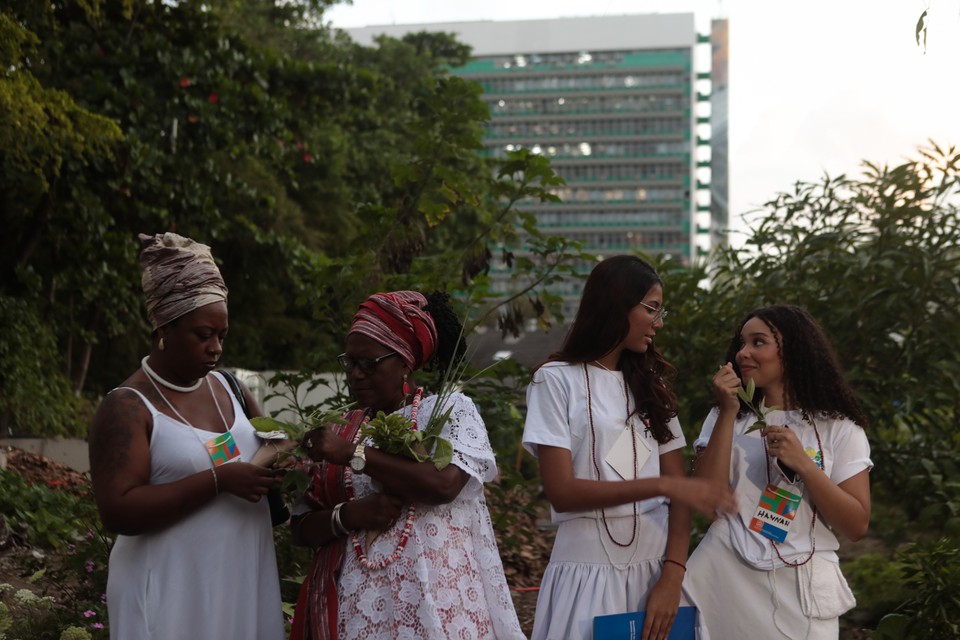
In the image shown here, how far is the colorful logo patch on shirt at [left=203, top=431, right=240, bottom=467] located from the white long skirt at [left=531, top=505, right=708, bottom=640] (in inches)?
37.2

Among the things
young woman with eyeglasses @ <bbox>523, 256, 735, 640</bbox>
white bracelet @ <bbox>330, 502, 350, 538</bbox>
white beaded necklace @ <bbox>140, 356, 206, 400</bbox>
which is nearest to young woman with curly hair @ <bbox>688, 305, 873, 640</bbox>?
young woman with eyeglasses @ <bbox>523, 256, 735, 640</bbox>

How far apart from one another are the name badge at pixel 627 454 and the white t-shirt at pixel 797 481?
0.32 meters

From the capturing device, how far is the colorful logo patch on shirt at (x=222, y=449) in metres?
2.96

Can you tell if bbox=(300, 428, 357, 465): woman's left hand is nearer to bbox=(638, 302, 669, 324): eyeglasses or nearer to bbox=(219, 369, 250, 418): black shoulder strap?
bbox=(219, 369, 250, 418): black shoulder strap

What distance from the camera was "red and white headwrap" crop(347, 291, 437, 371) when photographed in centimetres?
303

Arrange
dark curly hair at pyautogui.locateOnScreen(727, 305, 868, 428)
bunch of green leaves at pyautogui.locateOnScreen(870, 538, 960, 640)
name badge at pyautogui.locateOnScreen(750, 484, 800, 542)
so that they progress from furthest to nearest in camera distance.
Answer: bunch of green leaves at pyautogui.locateOnScreen(870, 538, 960, 640)
dark curly hair at pyautogui.locateOnScreen(727, 305, 868, 428)
name badge at pyautogui.locateOnScreen(750, 484, 800, 542)

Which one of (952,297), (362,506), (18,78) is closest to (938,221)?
(952,297)

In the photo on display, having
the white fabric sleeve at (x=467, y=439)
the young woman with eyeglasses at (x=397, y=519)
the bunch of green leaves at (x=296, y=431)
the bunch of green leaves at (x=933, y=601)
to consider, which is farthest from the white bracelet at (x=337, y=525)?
the bunch of green leaves at (x=933, y=601)

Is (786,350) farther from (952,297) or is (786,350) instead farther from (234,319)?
(234,319)

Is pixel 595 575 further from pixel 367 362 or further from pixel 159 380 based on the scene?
pixel 159 380

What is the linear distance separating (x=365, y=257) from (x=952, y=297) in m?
3.21

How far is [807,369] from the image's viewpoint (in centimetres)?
348

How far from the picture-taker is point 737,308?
22.4ft

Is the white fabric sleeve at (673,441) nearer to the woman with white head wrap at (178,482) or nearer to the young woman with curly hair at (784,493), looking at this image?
the young woman with curly hair at (784,493)
